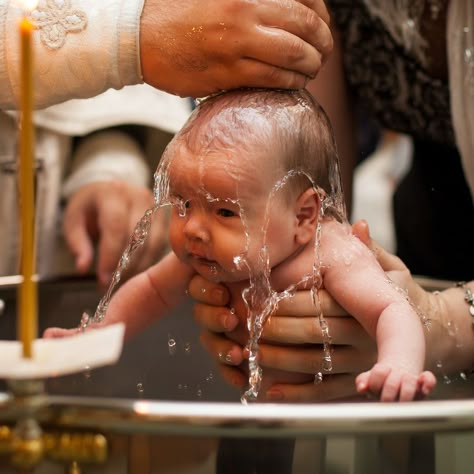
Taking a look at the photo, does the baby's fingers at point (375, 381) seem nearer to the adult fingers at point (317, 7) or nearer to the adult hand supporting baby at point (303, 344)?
the adult hand supporting baby at point (303, 344)

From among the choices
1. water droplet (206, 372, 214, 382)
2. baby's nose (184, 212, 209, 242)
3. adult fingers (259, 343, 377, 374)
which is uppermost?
baby's nose (184, 212, 209, 242)

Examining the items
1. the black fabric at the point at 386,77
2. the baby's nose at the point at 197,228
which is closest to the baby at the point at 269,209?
the baby's nose at the point at 197,228

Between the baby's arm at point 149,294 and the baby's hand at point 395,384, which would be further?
the baby's arm at point 149,294

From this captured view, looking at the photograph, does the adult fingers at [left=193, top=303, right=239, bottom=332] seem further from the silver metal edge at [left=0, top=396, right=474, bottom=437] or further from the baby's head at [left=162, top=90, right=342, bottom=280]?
the silver metal edge at [left=0, top=396, right=474, bottom=437]

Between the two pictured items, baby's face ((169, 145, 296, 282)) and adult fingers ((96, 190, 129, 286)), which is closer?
baby's face ((169, 145, 296, 282))

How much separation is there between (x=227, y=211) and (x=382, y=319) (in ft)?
→ 0.44

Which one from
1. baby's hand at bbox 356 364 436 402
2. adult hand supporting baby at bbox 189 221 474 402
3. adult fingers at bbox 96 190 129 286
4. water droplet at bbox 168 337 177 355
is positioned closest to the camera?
baby's hand at bbox 356 364 436 402

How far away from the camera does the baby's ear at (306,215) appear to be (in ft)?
2.08

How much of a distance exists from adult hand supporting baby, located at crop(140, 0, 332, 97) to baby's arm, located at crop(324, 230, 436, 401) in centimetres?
14

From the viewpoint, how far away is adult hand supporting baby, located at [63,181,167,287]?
3.26 ft

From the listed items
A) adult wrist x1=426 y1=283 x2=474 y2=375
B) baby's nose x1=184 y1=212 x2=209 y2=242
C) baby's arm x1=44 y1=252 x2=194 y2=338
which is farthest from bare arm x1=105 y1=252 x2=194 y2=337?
adult wrist x1=426 y1=283 x2=474 y2=375

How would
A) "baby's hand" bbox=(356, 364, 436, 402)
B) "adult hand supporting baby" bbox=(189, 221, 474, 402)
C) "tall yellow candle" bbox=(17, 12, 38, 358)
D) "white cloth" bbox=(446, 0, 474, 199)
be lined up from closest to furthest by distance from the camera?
"tall yellow candle" bbox=(17, 12, 38, 358) → "baby's hand" bbox=(356, 364, 436, 402) → "adult hand supporting baby" bbox=(189, 221, 474, 402) → "white cloth" bbox=(446, 0, 474, 199)

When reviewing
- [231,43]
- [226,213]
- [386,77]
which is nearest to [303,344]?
[226,213]

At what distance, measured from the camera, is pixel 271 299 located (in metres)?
0.65
